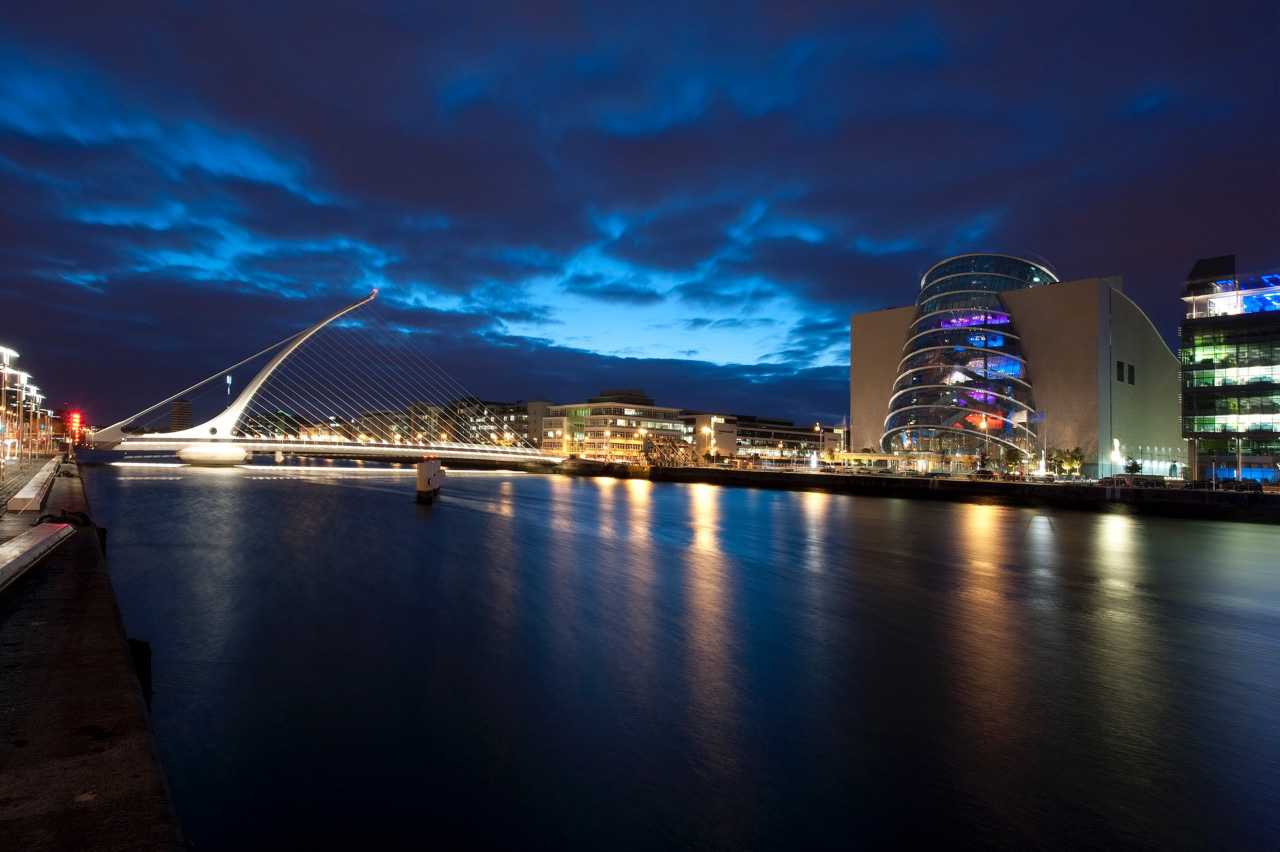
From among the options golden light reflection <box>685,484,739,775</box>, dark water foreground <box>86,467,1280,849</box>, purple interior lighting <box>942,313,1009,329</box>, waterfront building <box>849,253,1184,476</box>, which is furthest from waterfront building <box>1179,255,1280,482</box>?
golden light reflection <box>685,484,739,775</box>

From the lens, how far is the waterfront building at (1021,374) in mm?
62969

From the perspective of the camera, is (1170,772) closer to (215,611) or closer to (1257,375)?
(215,611)

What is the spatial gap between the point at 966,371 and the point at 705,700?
64.0 metres

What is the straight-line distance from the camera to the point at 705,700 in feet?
27.0

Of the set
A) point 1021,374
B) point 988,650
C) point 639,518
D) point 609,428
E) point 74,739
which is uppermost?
point 1021,374

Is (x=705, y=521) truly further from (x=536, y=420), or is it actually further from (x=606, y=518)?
(x=536, y=420)

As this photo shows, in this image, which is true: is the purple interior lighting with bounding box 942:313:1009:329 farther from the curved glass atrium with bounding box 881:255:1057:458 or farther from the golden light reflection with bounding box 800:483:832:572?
the golden light reflection with bounding box 800:483:832:572

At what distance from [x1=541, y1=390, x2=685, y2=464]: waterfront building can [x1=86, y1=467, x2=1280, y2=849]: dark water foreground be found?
293ft

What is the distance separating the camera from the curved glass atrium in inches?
2480

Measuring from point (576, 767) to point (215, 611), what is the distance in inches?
347

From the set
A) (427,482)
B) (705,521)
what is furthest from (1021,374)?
(427,482)

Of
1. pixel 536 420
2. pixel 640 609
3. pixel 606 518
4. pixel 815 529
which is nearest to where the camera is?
pixel 640 609

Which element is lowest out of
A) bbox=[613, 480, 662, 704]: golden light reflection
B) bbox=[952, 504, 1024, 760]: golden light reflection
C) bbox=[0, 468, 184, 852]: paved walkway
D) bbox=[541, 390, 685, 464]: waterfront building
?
bbox=[613, 480, 662, 704]: golden light reflection

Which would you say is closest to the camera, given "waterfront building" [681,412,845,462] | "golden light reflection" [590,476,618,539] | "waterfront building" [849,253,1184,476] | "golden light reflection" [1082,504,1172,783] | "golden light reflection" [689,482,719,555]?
"golden light reflection" [1082,504,1172,783]
